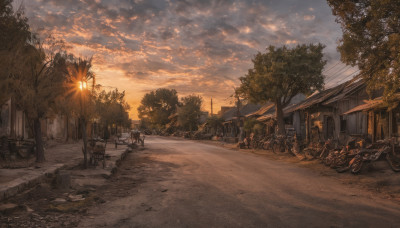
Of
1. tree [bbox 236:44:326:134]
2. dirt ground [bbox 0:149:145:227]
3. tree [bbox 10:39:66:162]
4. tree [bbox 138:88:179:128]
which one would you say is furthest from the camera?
tree [bbox 138:88:179:128]

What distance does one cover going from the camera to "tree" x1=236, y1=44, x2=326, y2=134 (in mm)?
21797

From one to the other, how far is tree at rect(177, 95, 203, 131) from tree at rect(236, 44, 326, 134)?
35914mm

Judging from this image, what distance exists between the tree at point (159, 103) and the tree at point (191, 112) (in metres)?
31.1

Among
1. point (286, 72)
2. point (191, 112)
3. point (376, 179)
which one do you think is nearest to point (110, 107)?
point (191, 112)

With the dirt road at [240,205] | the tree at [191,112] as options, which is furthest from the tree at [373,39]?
the tree at [191,112]

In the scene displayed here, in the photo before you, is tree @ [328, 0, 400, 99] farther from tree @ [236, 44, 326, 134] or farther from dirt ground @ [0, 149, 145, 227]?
tree @ [236, 44, 326, 134]

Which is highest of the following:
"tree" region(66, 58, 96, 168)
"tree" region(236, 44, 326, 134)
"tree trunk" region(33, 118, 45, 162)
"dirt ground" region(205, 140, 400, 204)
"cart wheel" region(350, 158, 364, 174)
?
"tree" region(236, 44, 326, 134)

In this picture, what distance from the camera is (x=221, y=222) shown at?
4688mm

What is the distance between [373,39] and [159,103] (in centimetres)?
8743

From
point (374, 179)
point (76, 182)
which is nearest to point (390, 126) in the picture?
point (374, 179)

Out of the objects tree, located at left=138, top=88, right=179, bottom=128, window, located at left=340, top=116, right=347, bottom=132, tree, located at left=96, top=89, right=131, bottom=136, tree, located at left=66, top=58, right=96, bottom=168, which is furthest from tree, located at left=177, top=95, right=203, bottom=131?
tree, located at left=66, top=58, right=96, bottom=168

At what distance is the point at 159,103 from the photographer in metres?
94.5

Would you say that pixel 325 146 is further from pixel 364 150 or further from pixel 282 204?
pixel 282 204

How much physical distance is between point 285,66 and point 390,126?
9576 mm
